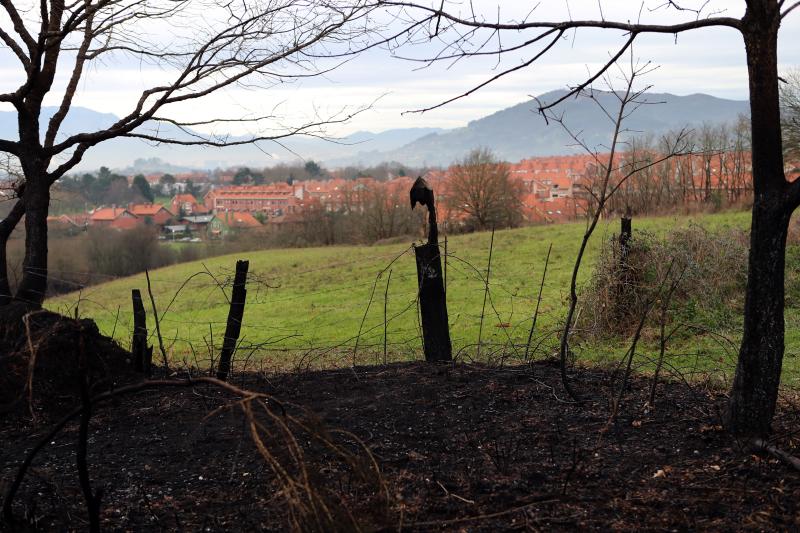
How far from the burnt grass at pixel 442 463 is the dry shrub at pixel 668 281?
505 cm

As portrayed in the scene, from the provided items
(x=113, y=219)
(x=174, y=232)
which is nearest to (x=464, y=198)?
(x=174, y=232)

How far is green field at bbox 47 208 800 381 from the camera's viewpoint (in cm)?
966

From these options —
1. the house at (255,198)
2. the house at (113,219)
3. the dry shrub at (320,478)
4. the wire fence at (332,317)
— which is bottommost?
the wire fence at (332,317)

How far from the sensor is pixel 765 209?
4078 mm

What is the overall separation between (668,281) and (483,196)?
30.7 meters

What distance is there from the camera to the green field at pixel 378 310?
966cm

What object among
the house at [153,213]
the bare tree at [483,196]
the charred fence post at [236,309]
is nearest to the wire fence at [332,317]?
the charred fence post at [236,309]

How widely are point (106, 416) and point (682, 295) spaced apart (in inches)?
390

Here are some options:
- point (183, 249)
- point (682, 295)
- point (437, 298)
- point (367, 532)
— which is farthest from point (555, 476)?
point (183, 249)

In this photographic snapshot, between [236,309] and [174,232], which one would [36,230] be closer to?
[236,309]

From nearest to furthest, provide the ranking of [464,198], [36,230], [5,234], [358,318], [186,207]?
[36,230], [5,234], [358,318], [464,198], [186,207]

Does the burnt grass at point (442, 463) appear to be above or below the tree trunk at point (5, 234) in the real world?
below

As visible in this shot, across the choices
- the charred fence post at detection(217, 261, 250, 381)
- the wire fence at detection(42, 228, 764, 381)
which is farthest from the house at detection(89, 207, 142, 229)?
the charred fence post at detection(217, 261, 250, 381)

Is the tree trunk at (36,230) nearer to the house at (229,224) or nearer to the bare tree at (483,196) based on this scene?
the bare tree at (483,196)
